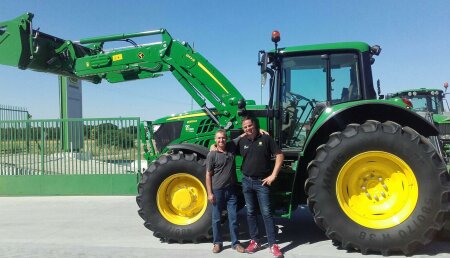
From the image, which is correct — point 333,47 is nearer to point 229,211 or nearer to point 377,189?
point 377,189

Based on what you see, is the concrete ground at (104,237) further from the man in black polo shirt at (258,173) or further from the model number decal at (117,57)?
the model number decal at (117,57)

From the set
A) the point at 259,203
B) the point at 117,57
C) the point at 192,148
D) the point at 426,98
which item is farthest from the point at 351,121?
the point at 426,98

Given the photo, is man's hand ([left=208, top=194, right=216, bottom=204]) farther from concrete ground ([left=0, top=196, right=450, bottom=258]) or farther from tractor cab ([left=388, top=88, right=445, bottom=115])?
tractor cab ([left=388, top=88, right=445, bottom=115])

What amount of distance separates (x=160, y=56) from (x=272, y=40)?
1.80 metres

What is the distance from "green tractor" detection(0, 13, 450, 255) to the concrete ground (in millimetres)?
330

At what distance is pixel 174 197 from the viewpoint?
5.48m

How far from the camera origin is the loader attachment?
618 centimetres

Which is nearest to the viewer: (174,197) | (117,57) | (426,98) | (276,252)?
(276,252)

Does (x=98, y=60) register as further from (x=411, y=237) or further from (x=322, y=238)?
(x=411, y=237)

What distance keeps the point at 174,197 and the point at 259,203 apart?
1.28 meters

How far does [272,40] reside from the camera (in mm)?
5379

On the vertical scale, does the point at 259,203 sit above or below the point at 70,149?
below

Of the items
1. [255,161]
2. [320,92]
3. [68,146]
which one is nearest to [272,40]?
[320,92]

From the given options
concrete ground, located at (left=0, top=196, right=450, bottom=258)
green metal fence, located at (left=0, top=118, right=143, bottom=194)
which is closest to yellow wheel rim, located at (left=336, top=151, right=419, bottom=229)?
concrete ground, located at (left=0, top=196, right=450, bottom=258)
